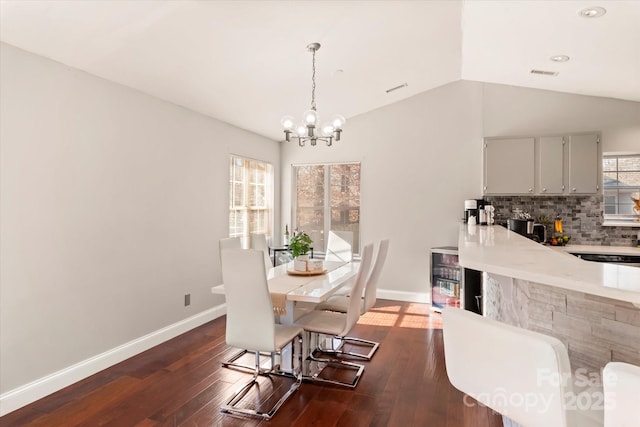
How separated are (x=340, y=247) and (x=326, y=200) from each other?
156 cm

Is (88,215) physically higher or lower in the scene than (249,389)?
higher

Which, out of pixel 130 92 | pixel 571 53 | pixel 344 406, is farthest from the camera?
pixel 130 92

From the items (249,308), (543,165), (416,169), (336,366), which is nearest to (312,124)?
(249,308)

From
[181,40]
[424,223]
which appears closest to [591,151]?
[424,223]

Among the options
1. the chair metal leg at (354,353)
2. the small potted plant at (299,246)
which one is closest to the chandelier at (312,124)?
the small potted plant at (299,246)

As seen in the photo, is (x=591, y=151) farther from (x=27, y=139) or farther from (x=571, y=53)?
(x=27, y=139)

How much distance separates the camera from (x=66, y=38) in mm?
2549

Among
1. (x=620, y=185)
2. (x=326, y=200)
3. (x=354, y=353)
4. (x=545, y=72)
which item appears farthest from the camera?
(x=326, y=200)

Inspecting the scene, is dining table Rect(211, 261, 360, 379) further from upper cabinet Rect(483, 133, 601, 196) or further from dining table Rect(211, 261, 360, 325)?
upper cabinet Rect(483, 133, 601, 196)

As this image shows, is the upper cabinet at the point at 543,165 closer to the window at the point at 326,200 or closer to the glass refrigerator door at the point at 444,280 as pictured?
the glass refrigerator door at the point at 444,280

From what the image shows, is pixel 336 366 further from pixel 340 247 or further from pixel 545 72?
pixel 545 72

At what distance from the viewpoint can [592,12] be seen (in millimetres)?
2381

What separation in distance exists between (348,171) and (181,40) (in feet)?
11.2

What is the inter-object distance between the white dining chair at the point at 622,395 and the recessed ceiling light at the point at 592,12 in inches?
98.0
